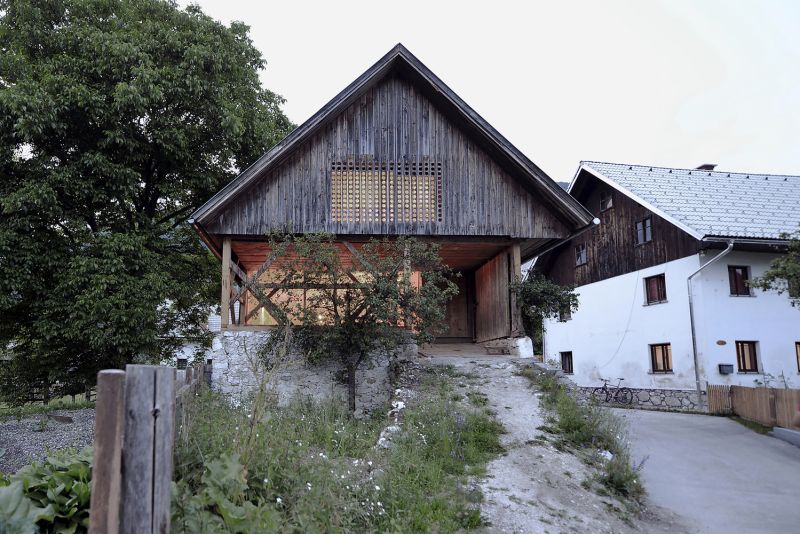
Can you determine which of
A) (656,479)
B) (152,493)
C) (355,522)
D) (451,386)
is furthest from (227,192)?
(152,493)

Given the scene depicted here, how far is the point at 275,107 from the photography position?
18.5 metres

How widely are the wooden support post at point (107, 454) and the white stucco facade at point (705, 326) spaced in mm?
18267

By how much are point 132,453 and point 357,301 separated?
8.99m

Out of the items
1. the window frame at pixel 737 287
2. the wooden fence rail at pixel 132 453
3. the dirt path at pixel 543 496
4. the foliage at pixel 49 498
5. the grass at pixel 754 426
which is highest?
the window frame at pixel 737 287

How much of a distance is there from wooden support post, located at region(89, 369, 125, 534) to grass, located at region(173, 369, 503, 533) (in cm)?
82

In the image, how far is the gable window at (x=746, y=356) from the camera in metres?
18.0

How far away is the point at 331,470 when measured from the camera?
606 cm

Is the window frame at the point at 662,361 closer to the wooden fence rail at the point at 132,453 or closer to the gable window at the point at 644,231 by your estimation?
the gable window at the point at 644,231

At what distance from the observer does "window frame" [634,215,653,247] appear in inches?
821

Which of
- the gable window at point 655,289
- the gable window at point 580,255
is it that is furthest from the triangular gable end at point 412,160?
the gable window at point 580,255

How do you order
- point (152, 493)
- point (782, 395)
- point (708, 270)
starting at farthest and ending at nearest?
point (708, 270) < point (782, 395) < point (152, 493)

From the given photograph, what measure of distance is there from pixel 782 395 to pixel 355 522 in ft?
42.5

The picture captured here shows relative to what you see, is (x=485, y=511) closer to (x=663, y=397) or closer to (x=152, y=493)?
(x=152, y=493)

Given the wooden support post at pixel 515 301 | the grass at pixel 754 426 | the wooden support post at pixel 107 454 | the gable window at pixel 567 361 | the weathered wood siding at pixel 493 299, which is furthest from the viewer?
the gable window at pixel 567 361
